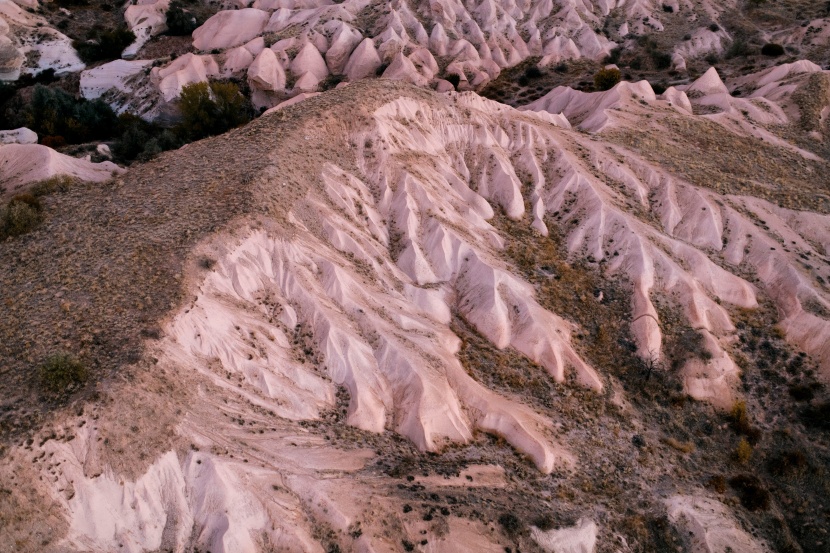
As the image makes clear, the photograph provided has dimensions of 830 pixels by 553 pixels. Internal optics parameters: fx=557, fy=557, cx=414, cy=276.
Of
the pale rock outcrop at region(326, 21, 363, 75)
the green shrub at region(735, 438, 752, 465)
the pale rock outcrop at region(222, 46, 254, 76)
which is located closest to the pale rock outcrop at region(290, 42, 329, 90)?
the pale rock outcrop at region(326, 21, 363, 75)

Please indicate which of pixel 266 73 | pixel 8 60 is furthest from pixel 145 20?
pixel 266 73

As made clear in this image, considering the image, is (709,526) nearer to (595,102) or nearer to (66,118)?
(595,102)

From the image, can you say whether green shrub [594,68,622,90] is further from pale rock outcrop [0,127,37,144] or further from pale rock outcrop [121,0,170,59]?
pale rock outcrop [121,0,170,59]

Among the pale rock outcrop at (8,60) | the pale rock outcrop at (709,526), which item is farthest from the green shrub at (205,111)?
the pale rock outcrop at (709,526)

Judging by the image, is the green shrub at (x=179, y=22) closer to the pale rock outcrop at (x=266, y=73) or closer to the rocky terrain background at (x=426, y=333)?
the pale rock outcrop at (x=266, y=73)

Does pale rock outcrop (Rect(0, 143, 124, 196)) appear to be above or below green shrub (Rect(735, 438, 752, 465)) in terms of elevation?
above
